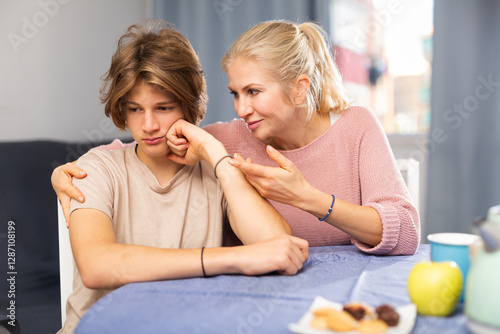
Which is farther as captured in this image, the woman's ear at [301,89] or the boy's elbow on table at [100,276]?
the woman's ear at [301,89]

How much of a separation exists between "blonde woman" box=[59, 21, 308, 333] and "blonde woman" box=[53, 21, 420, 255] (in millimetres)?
61

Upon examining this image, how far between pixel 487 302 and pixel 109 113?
1.04 m

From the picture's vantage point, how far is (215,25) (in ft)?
10.8

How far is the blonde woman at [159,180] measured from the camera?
3.79ft

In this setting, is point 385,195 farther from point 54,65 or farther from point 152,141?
point 54,65

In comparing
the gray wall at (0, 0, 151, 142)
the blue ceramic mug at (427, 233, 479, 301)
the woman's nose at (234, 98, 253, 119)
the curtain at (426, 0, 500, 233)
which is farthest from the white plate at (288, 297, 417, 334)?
the curtain at (426, 0, 500, 233)

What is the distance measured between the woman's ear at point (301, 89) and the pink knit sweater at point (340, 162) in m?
0.15

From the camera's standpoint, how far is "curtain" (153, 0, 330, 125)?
3.17 meters

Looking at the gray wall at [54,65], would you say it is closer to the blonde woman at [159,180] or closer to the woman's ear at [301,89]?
the blonde woman at [159,180]

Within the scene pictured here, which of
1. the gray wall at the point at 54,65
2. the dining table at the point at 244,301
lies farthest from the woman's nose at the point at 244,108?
the gray wall at the point at 54,65

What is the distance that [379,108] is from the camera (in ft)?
10.5

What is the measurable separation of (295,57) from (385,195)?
0.51 meters

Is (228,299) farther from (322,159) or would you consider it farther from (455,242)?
(322,159)

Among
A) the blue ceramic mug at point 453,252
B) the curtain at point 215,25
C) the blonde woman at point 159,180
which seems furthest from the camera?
the curtain at point 215,25
